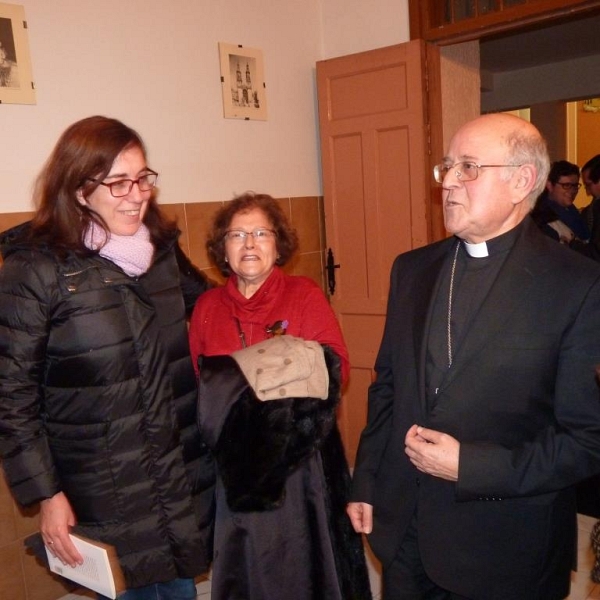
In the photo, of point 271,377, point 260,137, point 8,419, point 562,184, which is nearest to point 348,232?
point 260,137

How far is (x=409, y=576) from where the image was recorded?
1.51 metres

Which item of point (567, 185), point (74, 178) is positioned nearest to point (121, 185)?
point (74, 178)

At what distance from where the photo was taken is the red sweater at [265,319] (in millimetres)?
1812

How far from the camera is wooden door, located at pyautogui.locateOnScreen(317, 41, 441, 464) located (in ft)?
10.7

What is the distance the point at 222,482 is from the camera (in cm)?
172

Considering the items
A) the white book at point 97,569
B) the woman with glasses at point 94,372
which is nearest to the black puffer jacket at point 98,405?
the woman with glasses at point 94,372

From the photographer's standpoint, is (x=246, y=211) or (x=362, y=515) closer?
(x=362, y=515)

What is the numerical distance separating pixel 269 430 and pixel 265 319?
1.10 feet

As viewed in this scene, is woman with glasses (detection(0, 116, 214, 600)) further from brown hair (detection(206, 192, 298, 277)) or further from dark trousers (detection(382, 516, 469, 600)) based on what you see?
dark trousers (detection(382, 516, 469, 600))

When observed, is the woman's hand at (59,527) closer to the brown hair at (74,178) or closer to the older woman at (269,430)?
the older woman at (269,430)

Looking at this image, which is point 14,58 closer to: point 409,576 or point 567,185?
point 409,576

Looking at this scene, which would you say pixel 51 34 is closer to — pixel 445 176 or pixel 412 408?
pixel 445 176

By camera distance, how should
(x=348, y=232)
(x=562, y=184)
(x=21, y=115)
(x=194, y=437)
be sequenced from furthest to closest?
1. (x=562, y=184)
2. (x=348, y=232)
3. (x=21, y=115)
4. (x=194, y=437)

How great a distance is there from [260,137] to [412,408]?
2.28 meters
